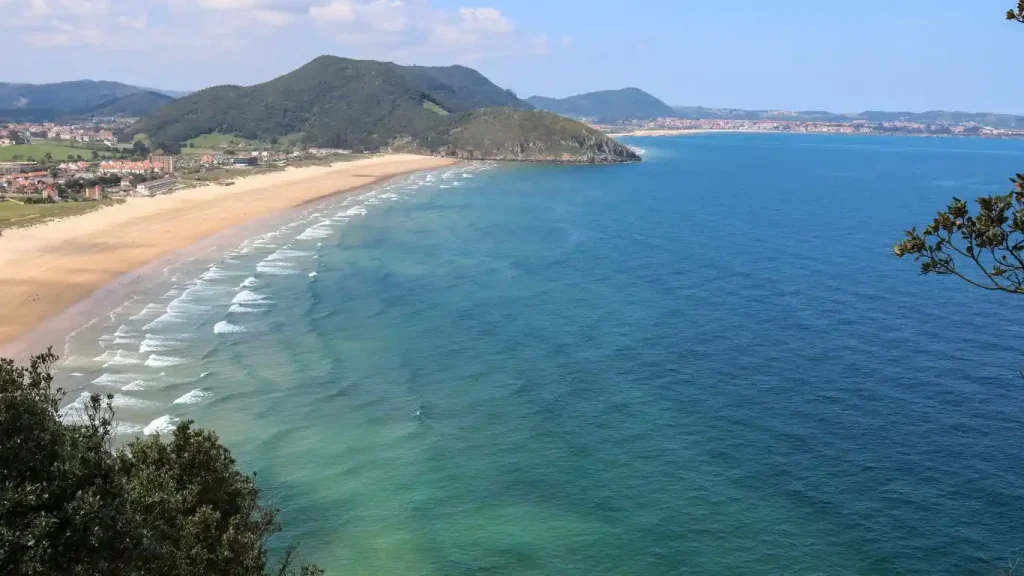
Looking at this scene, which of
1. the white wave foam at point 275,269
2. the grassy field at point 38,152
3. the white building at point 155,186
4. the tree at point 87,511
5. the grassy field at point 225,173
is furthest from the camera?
the grassy field at point 38,152

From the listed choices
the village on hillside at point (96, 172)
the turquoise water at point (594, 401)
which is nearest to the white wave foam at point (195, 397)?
the turquoise water at point (594, 401)

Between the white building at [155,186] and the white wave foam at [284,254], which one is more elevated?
the white building at [155,186]

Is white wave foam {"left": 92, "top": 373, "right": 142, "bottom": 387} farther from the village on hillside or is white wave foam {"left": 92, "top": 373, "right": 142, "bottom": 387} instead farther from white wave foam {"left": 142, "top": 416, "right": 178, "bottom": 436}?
the village on hillside

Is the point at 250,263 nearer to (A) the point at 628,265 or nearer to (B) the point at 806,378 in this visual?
(A) the point at 628,265

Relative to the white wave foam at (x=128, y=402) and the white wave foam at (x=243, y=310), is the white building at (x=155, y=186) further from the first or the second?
the white wave foam at (x=128, y=402)

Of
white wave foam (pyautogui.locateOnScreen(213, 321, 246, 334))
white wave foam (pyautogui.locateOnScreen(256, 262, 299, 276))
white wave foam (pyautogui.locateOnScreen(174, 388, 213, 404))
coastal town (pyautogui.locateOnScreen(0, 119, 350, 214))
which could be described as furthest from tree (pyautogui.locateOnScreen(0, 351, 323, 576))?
coastal town (pyautogui.locateOnScreen(0, 119, 350, 214))

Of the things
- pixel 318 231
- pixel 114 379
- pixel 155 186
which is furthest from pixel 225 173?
pixel 114 379

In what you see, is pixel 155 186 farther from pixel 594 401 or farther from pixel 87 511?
pixel 87 511
